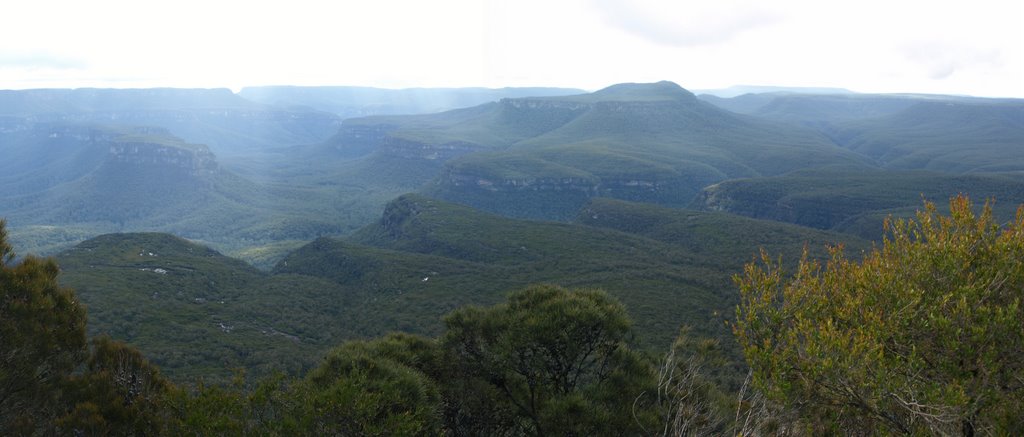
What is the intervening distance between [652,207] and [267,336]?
8513 cm

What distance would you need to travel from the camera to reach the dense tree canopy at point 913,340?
897 centimetres

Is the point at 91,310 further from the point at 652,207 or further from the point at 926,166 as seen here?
the point at 926,166

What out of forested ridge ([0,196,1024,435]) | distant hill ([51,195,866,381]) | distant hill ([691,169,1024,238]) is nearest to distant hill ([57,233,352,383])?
distant hill ([51,195,866,381])

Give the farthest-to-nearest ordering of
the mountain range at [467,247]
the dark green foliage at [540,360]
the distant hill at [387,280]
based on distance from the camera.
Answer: the mountain range at [467,247] → the distant hill at [387,280] → the dark green foliage at [540,360]

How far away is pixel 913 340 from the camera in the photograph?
10164mm

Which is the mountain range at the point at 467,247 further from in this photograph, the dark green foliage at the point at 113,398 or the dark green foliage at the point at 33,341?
the dark green foliage at the point at 33,341

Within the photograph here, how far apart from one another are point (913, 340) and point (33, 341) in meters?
19.5

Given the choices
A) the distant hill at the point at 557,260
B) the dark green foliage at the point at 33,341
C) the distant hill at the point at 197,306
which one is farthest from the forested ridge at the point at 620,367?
the distant hill at the point at 557,260

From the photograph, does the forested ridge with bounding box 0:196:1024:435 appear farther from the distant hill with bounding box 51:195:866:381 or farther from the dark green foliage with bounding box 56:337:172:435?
the distant hill with bounding box 51:195:866:381

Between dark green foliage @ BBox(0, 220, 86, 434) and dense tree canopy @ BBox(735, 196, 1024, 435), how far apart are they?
16.3 meters

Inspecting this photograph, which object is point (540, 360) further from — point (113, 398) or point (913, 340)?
point (113, 398)

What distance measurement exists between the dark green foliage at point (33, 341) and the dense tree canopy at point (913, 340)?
642 inches

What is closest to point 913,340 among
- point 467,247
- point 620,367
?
point 620,367

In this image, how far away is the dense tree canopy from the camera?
897 cm
